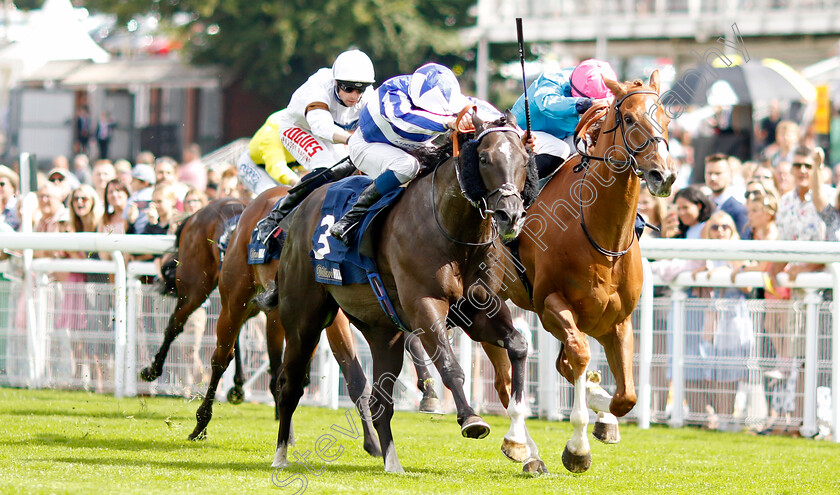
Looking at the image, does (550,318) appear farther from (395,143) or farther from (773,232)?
(773,232)

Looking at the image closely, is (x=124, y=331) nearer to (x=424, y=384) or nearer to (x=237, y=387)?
(x=237, y=387)

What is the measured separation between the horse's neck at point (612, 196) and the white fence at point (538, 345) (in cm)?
224

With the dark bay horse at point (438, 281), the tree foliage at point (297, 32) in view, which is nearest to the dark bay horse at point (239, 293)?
the dark bay horse at point (438, 281)

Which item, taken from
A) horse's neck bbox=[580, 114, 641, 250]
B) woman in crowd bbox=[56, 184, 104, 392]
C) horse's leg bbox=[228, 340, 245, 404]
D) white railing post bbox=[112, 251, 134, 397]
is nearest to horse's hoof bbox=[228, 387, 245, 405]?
horse's leg bbox=[228, 340, 245, 404]

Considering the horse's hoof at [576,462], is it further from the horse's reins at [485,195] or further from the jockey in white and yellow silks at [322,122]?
the jockey in white and yellow silks at [322,122]

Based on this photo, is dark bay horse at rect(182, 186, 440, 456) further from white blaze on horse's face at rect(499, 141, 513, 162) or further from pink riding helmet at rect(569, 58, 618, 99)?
white blaze on horse's face at rect(499, 141, 513, 162)

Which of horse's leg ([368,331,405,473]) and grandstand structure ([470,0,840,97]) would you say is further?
grandstand structure ([470,0,840,97])

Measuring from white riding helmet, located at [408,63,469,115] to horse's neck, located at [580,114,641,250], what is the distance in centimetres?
77

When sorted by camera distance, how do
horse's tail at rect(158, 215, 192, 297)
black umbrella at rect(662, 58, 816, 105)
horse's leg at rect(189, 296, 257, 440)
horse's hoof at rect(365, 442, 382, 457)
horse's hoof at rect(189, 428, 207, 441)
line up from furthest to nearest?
black umbrella at rect(662, 58, 816, 105) < horse's tail at rect(158, 215, 192, 297) < horse's leg at rect(189, 296, 257, 440) < horse's hoof at rect(189, 428, 207, 441) < horse's hoof at rect(365, 442, 382, 457)

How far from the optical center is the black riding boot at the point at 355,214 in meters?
6.01

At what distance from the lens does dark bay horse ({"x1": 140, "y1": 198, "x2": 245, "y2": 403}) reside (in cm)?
838

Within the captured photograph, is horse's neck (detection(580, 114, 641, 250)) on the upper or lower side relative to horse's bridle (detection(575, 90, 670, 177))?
lower

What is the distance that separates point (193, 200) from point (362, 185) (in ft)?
13.7

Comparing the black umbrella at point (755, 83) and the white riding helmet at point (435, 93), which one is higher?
the black umbrella at point (755, 83)
